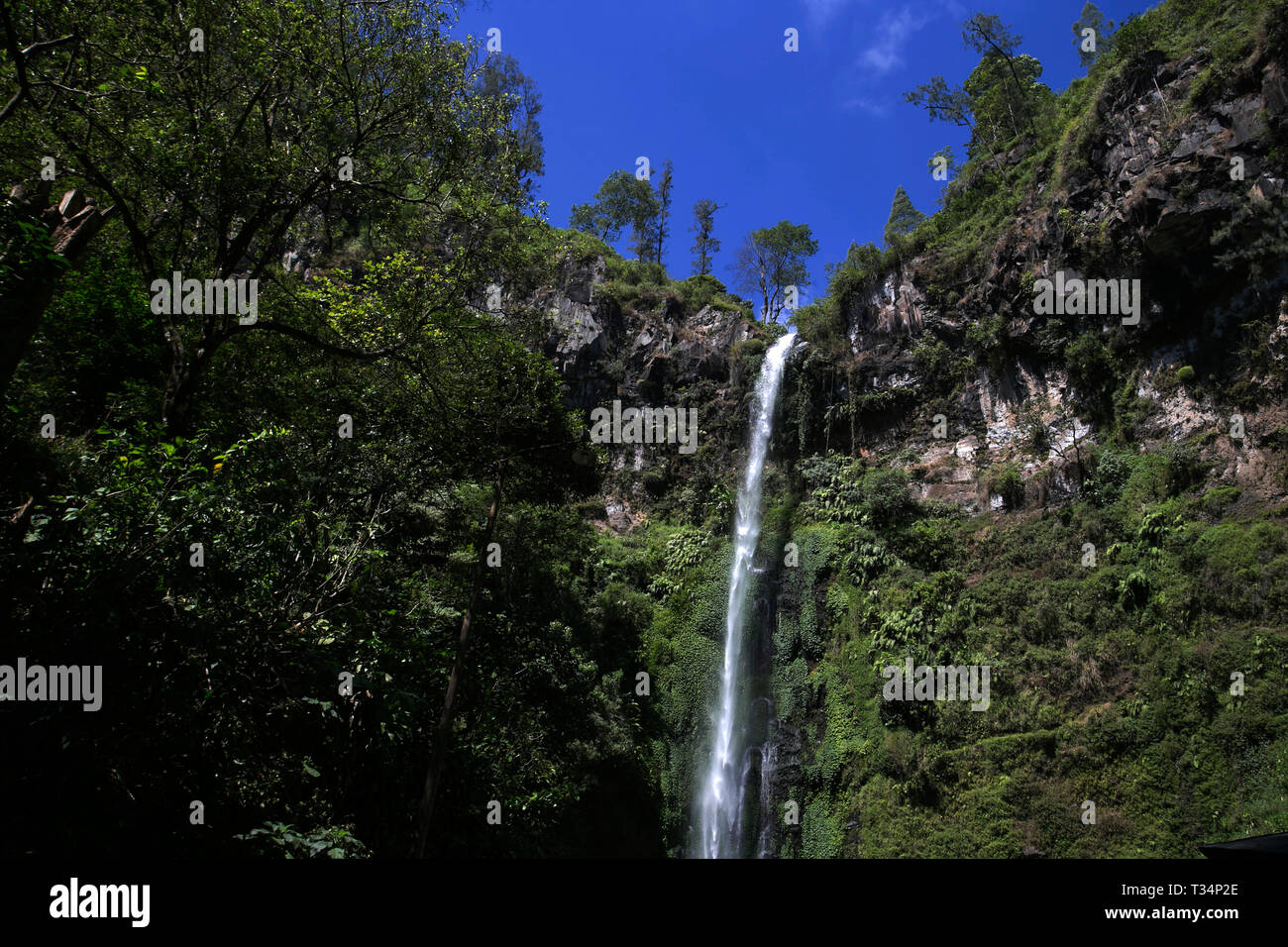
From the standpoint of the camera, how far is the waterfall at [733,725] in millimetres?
19047

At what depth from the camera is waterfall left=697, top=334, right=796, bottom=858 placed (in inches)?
750

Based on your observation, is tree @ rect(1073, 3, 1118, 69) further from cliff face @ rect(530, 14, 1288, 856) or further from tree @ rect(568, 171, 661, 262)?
tree @ rect(568, 171, 661, 262)

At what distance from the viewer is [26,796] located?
14.7ft

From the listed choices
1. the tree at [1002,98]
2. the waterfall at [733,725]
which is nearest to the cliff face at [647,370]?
the waterfall at [733,725]

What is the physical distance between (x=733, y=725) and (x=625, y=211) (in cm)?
3738

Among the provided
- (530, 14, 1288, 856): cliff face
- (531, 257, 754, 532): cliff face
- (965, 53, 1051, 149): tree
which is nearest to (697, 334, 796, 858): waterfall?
(530, 14, 1288, 856): cliff face

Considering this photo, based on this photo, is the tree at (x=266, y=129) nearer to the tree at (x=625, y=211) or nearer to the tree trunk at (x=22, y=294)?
the tree trunk at (x=22, y=294)

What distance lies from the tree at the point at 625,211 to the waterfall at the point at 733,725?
80.4ft

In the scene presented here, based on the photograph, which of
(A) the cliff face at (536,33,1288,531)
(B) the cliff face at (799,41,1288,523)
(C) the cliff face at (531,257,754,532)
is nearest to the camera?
(B) the cliff face at (799,41,1288,523)

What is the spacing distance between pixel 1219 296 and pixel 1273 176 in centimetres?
288

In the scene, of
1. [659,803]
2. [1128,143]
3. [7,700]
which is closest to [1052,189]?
[1128,143]

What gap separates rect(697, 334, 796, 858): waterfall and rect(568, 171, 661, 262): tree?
24.5 meters

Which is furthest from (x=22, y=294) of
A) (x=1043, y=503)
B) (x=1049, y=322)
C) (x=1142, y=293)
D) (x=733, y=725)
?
(x=1049, y=322)
